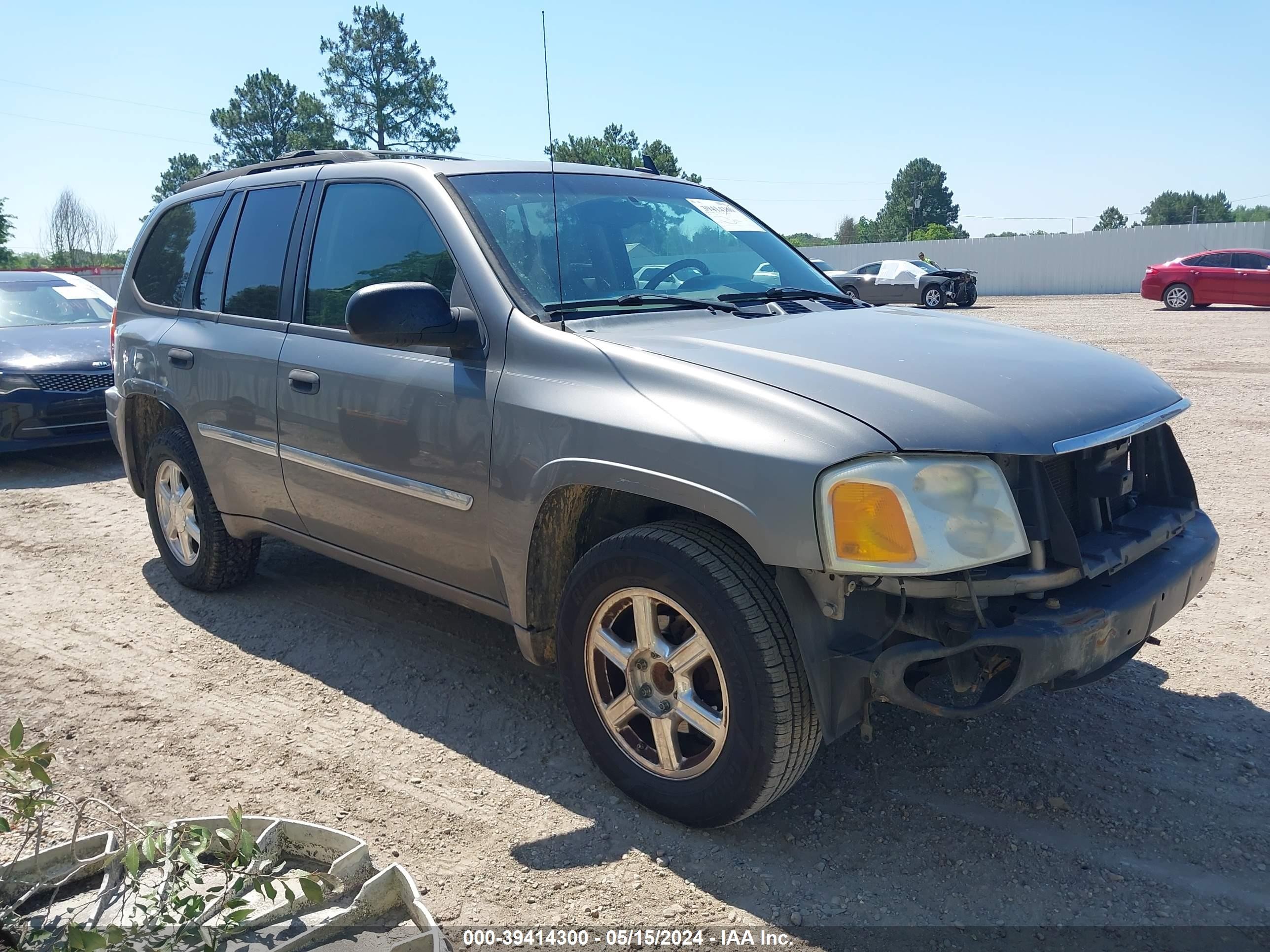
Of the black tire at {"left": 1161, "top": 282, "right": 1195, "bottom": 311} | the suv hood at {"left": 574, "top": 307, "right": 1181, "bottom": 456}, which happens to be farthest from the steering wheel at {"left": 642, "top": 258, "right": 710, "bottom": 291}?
the black tire at {"left": 1161, "top": 282, "right": 1195, "bottom": 311}

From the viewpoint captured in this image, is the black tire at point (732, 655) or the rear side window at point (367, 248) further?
the rear side window at point (367, 248)

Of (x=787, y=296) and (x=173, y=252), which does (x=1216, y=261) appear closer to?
(x=787, y=296)

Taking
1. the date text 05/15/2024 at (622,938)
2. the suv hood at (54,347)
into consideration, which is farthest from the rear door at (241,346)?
the suv hood at (54,347)

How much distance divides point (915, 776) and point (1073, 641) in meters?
0.92

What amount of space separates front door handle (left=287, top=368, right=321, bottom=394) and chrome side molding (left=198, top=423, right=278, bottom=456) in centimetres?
30

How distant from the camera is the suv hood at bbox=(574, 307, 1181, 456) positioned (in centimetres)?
258

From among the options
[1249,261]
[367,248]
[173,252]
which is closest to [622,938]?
[367,248]

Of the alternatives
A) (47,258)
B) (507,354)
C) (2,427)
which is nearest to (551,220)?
(507,354)

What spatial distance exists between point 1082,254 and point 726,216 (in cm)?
3618

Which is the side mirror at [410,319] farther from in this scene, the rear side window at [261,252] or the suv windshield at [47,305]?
the suv windshield at [47,305]

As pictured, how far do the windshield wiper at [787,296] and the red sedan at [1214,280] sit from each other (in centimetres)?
Answer: 2264

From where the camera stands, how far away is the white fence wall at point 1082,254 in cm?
3453

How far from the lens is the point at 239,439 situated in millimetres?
4336

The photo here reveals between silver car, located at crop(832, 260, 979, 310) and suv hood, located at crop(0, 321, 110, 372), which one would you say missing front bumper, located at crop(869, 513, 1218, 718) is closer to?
suv hood, located at crop(0, 321, 110, 372)
